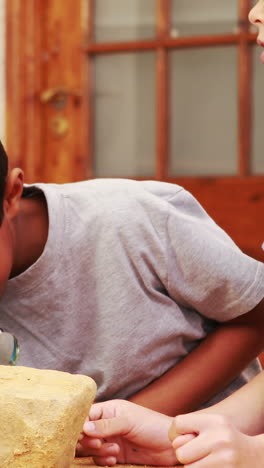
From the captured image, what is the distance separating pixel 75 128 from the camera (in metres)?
2.40

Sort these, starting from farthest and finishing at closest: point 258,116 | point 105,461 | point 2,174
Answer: point 258,116
point 2,174
point 105,461

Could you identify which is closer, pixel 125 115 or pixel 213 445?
pixel 213 445

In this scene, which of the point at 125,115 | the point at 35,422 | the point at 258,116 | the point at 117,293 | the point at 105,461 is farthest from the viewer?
the point at 125,115

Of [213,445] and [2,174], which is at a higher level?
[2,174]

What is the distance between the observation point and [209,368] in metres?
1.02

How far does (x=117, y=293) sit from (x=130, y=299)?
0.02 m

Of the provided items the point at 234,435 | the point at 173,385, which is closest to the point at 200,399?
the point at 173,385

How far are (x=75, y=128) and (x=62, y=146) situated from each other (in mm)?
67

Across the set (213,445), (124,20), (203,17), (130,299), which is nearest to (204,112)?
(203,17)

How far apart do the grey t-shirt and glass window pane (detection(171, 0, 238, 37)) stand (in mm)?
1289

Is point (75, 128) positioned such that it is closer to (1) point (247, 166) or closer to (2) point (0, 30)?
(2) point (0, 30)

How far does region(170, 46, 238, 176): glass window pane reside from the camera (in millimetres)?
2217

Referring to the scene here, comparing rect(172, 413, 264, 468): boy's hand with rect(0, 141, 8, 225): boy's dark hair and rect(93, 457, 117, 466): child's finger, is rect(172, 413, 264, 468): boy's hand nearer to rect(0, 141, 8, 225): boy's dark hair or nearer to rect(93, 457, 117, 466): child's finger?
rect(93, 457, 117, 466): child's finger

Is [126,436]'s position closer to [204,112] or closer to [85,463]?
[85,463]
